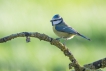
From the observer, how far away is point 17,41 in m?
1.73

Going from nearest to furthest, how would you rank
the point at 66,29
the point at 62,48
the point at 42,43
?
1. the point at 62,48
2. the point at 66,29
3. the point at 42,43

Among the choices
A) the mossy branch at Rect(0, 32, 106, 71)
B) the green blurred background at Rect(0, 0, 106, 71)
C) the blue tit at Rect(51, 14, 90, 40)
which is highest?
the mossy branch at Rect(0, 32, 106, 71)

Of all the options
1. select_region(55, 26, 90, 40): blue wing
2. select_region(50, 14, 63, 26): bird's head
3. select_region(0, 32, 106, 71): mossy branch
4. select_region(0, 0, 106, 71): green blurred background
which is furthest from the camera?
select_region(0, 0, 106, 71): green blurred background

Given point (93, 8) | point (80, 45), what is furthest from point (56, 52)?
point (93, 8)

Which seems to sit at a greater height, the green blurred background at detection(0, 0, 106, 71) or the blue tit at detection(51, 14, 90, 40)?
the blue tit at detection(51, 14, 90, 40)

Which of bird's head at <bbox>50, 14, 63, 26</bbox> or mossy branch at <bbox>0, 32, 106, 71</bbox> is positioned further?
bird's head at <bbox>50, 14, 63, 26</bbox>

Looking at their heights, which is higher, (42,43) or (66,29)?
(66,29)

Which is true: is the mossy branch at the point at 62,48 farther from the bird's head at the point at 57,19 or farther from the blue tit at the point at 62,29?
the bird's head at the point at 57,19

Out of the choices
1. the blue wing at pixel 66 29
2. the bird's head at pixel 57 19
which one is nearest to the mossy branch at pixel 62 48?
the blue wing at pixel 66 29

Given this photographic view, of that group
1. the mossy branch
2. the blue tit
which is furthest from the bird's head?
the mossy branch

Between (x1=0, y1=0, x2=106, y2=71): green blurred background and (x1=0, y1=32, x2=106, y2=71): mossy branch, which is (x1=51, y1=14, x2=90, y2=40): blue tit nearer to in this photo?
(x1=0, y1=0, x2=106, y2=71): green blurred background

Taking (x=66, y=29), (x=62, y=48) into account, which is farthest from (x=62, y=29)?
(x=62, y=48)

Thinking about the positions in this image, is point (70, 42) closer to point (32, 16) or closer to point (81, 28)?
point (81, 28)

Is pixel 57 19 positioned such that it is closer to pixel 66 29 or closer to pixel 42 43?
pixel 66 29
